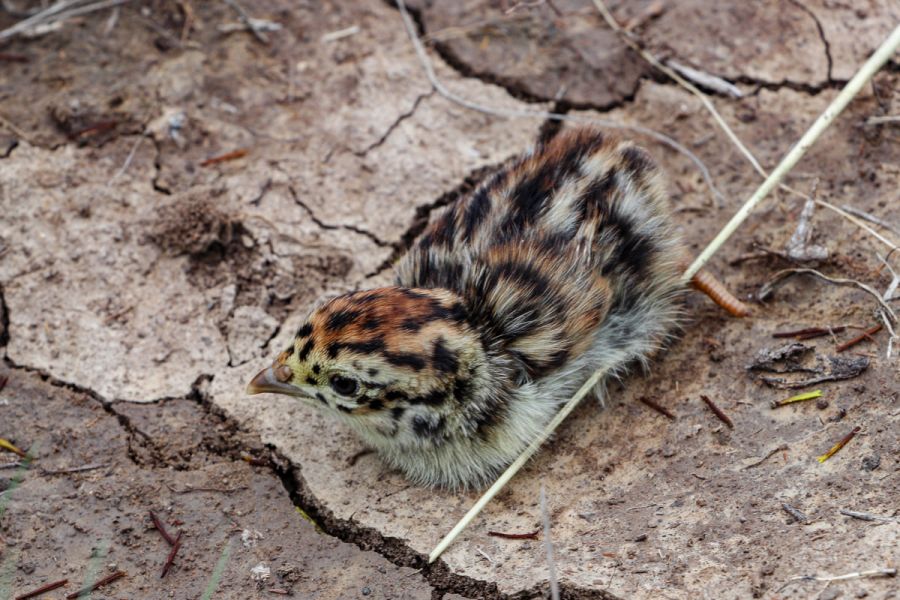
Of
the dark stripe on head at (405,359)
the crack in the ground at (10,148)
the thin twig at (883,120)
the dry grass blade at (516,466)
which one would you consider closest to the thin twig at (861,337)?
the dry grass blade at (516,466)

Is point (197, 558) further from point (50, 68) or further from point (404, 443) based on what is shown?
point (50, 68)

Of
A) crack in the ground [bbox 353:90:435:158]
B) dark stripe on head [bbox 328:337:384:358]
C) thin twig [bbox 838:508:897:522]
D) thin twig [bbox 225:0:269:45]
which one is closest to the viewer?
thin twig [bbox 838:508:897:522]

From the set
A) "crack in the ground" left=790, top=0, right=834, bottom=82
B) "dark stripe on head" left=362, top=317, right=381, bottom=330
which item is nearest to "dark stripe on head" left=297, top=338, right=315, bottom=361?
"dark stripe on head" left=362, top=317, right=381, bottom=330

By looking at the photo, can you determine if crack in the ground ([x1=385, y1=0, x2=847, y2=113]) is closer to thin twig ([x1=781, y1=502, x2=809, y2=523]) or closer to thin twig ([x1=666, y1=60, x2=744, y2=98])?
thin twig ([x1=666, y1=60, x2=744, y2=98])

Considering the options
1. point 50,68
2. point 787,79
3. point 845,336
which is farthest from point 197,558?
point 787,79

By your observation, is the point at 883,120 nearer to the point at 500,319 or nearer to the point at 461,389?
the point at 500,319

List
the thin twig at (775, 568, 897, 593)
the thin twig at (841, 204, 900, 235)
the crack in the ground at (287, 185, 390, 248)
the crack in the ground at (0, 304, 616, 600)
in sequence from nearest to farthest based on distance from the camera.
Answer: the thin twig at (775, 568, 897, 593) → the crack in the ground at (0, 304, 616, 600) → the thin twig at (841, 204, 900, 235) → the crack in the ground at (287, 185, 390, 248)

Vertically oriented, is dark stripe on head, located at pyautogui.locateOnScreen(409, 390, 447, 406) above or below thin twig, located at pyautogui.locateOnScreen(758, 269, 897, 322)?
below
